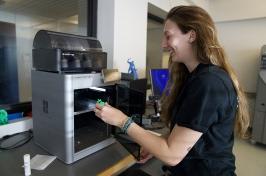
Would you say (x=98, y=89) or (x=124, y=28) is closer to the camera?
(x=98, y=89)

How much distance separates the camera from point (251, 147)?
3328 millimetres

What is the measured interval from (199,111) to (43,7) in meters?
1.56

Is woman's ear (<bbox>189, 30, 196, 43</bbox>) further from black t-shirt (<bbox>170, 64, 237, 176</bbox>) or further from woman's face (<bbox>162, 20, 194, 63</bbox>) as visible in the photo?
black t-shirt (<bbox>170, 64, 237, 176</bbox>)

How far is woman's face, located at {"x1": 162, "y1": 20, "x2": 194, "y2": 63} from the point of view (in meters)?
0.92

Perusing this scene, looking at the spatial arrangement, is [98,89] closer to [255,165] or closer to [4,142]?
[4,142]

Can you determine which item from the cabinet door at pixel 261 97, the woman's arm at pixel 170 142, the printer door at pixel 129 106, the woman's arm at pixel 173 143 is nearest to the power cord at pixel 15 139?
the printer door at pixel 129 106

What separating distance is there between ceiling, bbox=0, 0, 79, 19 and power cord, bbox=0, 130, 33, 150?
86 cm

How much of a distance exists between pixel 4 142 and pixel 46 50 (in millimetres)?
617

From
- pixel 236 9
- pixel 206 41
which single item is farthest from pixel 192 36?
pixel 236 9

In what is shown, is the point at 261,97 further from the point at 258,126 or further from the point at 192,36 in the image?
the point at 192,36

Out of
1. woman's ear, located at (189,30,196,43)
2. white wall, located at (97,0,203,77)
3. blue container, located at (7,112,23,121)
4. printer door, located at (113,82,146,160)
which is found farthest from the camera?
white wall, located at (97,0,203,77)

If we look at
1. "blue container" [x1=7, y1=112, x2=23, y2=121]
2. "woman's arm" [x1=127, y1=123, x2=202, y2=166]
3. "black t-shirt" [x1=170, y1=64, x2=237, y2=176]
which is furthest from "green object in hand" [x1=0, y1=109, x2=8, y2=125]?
"black t-shirt" [x1=170, y1=64, x2=237, y2=176]

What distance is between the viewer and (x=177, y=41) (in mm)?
935

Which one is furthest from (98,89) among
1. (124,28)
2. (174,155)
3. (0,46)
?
(124,28)
